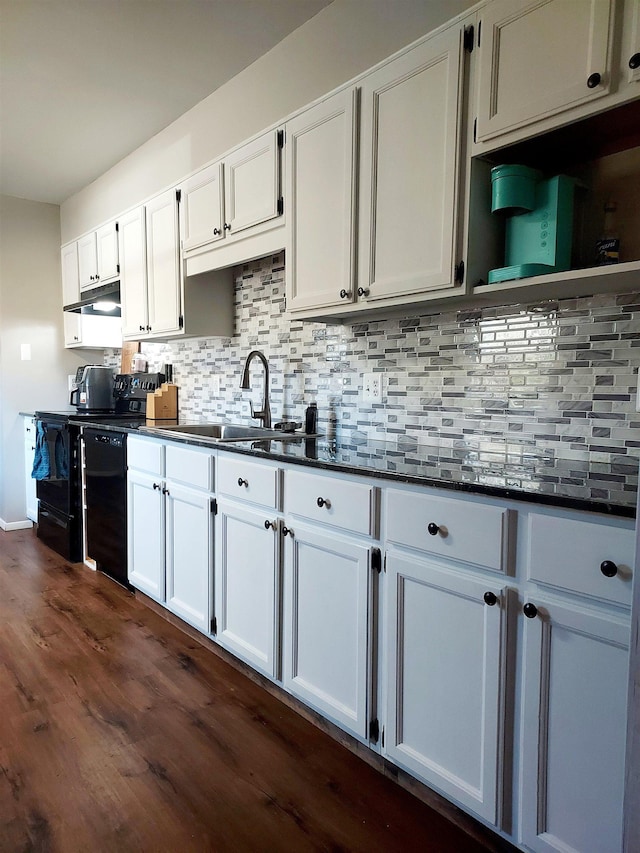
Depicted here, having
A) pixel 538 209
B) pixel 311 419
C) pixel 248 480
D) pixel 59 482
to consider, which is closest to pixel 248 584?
pixel 248 480

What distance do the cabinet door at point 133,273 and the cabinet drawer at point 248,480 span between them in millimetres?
1546

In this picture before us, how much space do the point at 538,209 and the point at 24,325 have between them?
404 cm

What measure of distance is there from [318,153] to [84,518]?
260 centimetres

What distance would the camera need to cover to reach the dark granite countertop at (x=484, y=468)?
1198mm

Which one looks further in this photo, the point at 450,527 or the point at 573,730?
the point at 450,527

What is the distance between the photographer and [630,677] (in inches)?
38.8

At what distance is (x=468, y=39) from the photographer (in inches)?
64.4

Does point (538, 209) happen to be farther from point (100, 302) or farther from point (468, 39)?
point (100, 302)

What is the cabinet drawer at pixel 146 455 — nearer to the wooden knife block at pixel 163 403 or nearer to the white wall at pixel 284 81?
the wooden knife block at pixel 163 403

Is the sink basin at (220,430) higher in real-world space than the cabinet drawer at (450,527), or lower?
higher

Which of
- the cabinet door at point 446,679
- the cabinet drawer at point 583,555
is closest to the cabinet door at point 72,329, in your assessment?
the cabinet door at point 446,679

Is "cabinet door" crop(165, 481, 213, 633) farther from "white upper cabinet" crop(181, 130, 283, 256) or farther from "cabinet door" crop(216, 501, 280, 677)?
"white upper cabinet" crop(181, 130, 283, 256)

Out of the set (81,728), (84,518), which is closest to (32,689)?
(81,728)

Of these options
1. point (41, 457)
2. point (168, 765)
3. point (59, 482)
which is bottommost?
point (168, 765)
